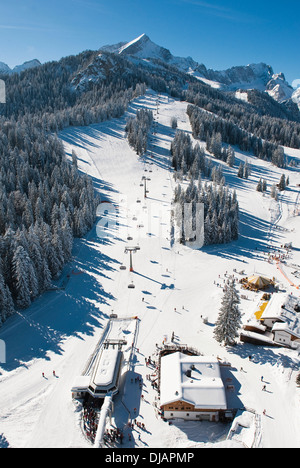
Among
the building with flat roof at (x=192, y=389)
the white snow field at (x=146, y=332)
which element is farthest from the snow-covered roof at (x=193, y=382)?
the white snow field at (x=146, y=332)

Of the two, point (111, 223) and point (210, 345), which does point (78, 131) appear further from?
point (210, 345)

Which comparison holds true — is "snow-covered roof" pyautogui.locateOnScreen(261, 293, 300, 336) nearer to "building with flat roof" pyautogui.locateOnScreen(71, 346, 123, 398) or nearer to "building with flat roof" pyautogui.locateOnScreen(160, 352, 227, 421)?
"building with flat roof" pyautogui.locateOnScreen(160, 352, 227, 421)

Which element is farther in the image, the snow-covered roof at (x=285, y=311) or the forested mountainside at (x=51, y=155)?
the forested mountainside at (x=51, y=155)

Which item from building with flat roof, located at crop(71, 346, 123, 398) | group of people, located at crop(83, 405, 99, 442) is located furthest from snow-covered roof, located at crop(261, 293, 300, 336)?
group of people, located at crop(83, 405, 99, 442)

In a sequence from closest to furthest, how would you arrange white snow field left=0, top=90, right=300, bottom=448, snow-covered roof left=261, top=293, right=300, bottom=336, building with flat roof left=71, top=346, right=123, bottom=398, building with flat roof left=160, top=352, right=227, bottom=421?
white snow field left=0, top=90, right=300, bottom=448
building with flat roof left=160, top=352, right=227, bottom=421
building with flat roof left=71, top=346, right=123, bottom=398
snow-covered roof left=261, top=293, right=300, bottom=336

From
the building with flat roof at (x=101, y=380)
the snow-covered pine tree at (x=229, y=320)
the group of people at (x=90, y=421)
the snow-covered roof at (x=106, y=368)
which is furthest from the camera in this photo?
the snow-covered pine tree at (x=229, y=320)

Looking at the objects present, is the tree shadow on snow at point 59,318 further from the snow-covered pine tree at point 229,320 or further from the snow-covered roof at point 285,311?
the snow-covered roof at point 285,311
